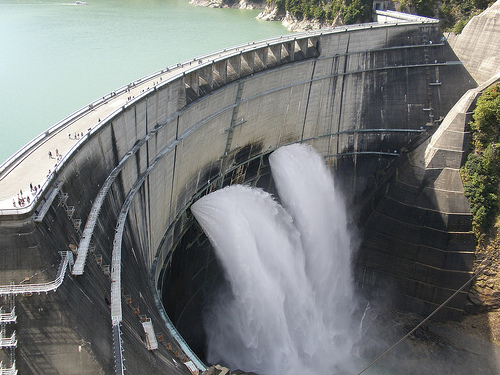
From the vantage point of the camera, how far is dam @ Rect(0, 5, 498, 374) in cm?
877

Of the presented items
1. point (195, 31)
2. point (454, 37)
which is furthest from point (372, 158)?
point (195, 31)

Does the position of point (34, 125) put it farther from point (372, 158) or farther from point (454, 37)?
point (454, 37)

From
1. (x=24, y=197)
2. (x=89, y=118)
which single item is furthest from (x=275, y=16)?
(x=24, y=197)

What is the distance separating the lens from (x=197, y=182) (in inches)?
734

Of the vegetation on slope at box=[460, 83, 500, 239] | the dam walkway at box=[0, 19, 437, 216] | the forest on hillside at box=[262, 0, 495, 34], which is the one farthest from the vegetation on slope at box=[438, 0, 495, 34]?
the vegetation on slope at box=[460, 83, 500, 239]

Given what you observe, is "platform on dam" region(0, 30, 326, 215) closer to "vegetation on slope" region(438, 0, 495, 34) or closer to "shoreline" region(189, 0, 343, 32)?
"vegetation on slope" region(438, 0, 495, 34)

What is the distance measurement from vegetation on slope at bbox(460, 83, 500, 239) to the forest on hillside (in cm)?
662

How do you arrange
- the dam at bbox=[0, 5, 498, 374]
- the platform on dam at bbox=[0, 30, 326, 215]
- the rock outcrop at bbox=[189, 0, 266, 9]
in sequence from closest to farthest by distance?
the dam at bbox=[0, 5, 498, 374]
the platform on dam at bbox=[0, 30, 326, 215]
the rock outcrop at bbox=[189, 0, 266, 9]

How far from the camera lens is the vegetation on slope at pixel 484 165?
21.6 meters

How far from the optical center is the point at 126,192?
1362 cm

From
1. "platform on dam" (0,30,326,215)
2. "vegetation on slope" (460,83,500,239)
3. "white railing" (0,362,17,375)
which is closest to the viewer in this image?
"white railing" (0,362,17,375)

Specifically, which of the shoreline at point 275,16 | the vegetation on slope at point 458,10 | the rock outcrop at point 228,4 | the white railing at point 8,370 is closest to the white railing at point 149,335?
the white railing at point 8,370

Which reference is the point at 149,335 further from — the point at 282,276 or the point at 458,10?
the point at 458,10

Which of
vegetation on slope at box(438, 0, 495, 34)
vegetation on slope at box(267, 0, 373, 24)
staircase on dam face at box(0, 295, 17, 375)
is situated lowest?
staircase on dam face at box(0, 295, 17, 375)
